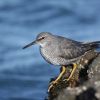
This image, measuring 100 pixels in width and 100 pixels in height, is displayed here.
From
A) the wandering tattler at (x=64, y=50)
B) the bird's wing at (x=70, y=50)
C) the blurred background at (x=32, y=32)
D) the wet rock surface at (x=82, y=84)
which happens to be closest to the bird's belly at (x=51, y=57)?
the wandering tattler at (x=64, y=50)

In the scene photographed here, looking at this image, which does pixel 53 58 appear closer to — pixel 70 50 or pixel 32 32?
pixel 70 50

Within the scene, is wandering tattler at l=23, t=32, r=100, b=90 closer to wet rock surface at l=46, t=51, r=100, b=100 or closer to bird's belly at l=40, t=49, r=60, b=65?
bird's belly at l=40, t=49, r=60, b=65

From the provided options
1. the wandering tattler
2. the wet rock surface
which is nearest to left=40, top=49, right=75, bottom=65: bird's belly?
the wandering tattler

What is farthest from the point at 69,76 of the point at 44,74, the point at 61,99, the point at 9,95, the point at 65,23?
the point at 65,23

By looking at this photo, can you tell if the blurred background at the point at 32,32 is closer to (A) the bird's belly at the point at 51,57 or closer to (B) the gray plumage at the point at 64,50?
(B) the gray plumage at the point at 64,50

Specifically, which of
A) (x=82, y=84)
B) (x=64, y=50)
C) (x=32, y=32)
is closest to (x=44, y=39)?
(x=64, y=50)

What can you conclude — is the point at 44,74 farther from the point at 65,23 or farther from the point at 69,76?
the point at 69,76
